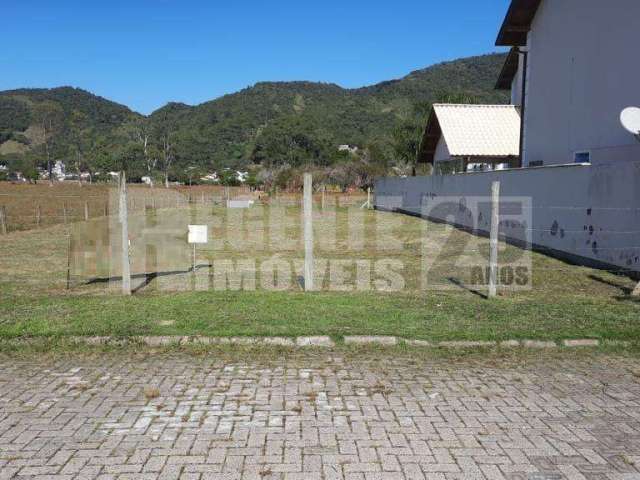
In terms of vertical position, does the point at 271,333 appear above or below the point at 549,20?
below

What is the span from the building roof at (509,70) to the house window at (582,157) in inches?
291

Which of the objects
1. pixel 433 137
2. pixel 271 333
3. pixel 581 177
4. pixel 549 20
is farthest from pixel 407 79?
pixel 271 333

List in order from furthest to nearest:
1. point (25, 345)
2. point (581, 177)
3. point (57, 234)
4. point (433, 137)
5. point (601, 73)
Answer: point (433, 137), point (57, 234), point (601, 73), point (581, 177), point (25, 345)

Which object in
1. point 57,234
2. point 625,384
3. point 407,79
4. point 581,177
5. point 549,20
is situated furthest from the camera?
point 407,79

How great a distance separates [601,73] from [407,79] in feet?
313

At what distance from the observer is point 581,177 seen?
11.7 m

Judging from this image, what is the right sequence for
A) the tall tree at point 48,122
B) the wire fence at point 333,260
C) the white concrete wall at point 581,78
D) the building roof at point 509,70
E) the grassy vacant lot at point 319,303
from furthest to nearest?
1. the tall tree at point 48,122
2. the building roof at point 509,70
3. the white concrete wall at point 581,78
4. the wire fence at point 333,260
5. the grassy vacant lot at point 319,303

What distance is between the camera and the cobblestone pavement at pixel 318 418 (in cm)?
330

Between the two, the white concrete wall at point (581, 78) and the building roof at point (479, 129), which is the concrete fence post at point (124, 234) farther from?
the building roof at point (479, 129)

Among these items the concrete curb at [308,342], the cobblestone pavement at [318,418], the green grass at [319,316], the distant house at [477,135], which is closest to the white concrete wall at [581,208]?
the green grass at [319,316]

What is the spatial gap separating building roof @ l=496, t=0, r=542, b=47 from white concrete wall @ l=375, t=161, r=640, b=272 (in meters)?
6.30

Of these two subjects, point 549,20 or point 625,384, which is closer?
point 625,384

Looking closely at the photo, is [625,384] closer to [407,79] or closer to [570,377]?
[570,377]

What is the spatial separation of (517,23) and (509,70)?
19.1 feet
